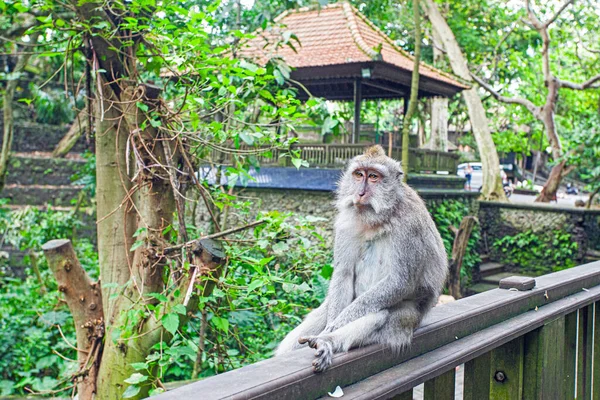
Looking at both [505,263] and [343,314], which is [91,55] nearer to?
[343,314]

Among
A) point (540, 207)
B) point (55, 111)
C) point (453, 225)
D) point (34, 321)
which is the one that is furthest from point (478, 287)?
point (55, 111)

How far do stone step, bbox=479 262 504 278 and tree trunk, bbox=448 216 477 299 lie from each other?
2.05 meters

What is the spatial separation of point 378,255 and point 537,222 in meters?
12.4

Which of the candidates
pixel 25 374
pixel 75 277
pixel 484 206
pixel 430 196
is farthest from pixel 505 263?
pixel 75 277

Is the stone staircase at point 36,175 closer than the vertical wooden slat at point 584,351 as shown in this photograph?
No

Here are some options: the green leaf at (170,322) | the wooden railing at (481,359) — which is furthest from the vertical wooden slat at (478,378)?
the green leaf at (170,322)

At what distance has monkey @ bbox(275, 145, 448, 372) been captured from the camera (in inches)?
97.1

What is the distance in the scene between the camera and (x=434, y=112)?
16875 mm

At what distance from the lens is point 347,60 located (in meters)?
9.49

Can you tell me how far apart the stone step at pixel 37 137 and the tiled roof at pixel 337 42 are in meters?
6.90

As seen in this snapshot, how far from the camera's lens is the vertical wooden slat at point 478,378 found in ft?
6.25

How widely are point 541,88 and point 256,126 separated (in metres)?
21.7

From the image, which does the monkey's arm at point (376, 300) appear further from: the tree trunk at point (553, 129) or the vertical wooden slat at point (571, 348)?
the tree trunk at point (553, 129)

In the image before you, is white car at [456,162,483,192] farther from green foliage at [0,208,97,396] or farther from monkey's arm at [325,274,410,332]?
monkey's arm at [325,274,410,332]
